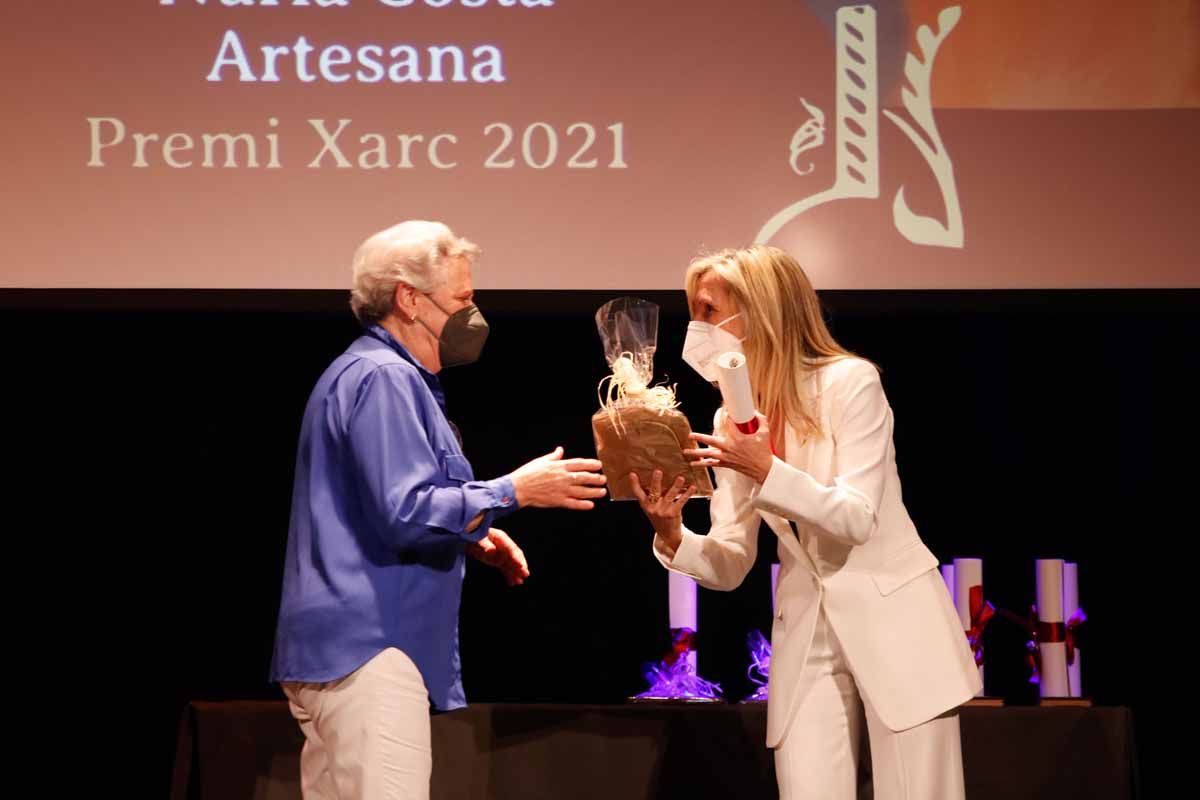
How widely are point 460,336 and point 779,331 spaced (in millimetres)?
629

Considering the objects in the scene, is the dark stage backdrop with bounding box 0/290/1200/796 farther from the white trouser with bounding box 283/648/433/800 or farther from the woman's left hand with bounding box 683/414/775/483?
the white trouser with bounding box 283/648/433/800

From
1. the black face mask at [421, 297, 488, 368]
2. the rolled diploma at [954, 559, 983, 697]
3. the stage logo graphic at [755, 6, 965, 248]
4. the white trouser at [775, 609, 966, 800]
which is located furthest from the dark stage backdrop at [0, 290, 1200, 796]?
the white trouser at [775, 609, 966, 800]

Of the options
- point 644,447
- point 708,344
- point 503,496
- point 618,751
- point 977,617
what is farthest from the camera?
point 977,617

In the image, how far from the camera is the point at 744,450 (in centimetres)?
246

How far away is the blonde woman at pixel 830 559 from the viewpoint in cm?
248

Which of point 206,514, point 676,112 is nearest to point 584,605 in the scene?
point 206,514

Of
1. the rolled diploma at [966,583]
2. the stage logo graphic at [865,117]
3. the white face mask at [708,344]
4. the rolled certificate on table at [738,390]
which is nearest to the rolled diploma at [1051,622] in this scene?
the rolled diploma at [966,583]

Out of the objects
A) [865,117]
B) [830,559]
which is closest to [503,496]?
[830,559]

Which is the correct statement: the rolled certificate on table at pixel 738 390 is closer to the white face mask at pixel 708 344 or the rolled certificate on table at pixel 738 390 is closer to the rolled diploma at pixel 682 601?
the white face mask at pixel 708 344

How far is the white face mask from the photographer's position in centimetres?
270

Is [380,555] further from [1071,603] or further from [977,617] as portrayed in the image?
[1071,603]

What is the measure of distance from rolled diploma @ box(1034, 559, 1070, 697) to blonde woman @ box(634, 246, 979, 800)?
3.51 ft

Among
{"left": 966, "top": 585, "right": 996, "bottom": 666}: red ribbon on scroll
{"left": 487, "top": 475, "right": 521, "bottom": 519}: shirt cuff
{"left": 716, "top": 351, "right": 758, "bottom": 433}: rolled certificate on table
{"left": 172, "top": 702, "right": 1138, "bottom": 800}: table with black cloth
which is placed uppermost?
{"left": 716, "top": 351, "right": 758, "bottom": 433}: rolled certificate on table

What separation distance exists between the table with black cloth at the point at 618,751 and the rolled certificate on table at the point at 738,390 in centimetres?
115
